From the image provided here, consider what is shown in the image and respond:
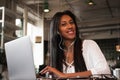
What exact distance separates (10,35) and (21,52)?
17.2 ft

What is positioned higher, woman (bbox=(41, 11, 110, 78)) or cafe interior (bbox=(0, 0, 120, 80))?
cafe interior (bbox=(0, 0, 120, 80))

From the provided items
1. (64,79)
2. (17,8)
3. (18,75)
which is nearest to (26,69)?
(18,75)

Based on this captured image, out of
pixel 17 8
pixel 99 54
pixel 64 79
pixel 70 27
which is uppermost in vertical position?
pixel 17 8

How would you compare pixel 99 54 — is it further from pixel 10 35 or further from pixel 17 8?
pixel 17 8

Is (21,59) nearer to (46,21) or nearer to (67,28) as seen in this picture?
(67,28)

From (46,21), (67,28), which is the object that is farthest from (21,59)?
(46,21)

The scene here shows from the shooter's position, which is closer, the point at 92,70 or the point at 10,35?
the point at 92,70

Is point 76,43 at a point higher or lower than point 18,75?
higher

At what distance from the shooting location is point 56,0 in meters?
7.80

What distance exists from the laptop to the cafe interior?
3800 millimetres

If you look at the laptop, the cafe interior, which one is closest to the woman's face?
the laptop

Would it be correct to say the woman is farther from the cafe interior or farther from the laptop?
the cafe interior

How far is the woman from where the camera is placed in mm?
1458

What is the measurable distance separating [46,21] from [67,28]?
813 cm
